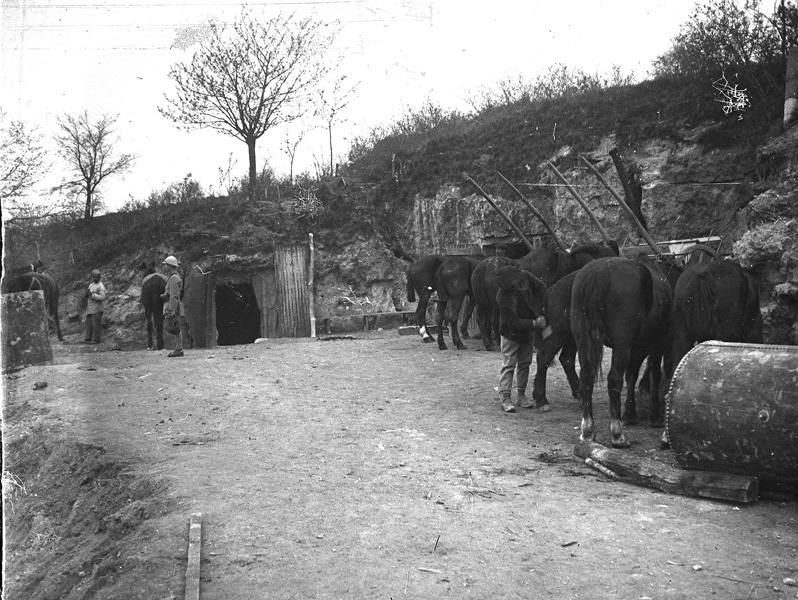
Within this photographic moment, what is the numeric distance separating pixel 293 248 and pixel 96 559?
1914 cm

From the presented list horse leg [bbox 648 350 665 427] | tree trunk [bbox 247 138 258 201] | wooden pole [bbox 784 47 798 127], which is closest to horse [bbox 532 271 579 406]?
horse leg [bbox 648 350 665 427]

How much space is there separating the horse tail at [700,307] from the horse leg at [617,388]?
3.09 ft

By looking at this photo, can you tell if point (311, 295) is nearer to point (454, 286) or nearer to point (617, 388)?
point (454, 286)

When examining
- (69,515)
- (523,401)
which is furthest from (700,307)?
(69,515)

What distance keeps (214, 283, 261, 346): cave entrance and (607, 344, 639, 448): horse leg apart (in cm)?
2032

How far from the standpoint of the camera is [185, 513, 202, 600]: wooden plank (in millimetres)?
4305

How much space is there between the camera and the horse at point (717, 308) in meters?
7.77

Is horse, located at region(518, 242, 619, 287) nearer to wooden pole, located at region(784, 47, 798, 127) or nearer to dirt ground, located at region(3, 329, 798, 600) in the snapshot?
dirt ground, located at region(3, 329, 798, 600)

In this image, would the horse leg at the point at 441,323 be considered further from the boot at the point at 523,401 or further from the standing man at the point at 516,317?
the standing man at the point at 516,317

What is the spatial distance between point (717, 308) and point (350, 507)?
458 centimetres

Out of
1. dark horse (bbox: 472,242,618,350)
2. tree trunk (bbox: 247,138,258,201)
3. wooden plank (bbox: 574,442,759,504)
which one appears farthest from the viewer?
tree trunk (bbox: 247,138,258,201)

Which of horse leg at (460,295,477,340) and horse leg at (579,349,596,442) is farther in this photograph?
horse leg at (460,295,477,340)

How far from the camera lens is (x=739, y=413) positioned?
5.64 meters

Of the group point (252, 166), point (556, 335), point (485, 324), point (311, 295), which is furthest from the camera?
point (252, 166)
